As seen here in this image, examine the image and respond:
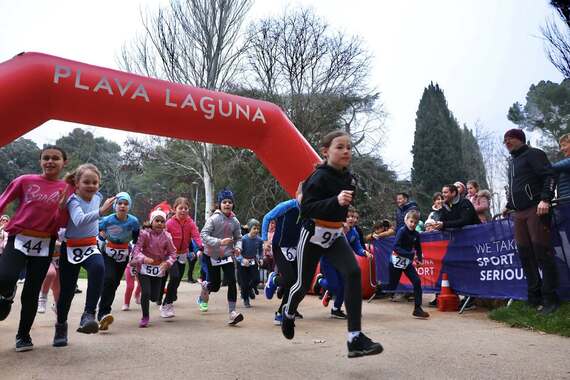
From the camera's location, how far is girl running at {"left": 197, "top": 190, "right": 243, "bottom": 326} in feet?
23.9

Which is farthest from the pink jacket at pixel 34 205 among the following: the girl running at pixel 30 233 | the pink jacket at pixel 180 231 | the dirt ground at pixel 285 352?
the pink jacket at pixel 180 231

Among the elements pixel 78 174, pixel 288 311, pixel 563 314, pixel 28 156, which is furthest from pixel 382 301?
pixel 28 156

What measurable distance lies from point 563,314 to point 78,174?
5786 millimetres

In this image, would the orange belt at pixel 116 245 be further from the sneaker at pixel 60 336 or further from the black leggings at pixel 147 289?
the sneaker at pixel 60 336

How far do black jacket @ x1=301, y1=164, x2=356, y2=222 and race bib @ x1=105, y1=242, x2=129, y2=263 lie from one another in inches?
147

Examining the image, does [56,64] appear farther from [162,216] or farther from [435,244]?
[435,244]

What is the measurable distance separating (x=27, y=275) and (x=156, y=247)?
250cm

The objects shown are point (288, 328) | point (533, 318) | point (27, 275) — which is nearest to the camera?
point (288, 328)

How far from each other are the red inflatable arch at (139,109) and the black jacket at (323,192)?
2602mm

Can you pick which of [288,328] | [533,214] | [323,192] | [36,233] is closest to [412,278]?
[533,214]

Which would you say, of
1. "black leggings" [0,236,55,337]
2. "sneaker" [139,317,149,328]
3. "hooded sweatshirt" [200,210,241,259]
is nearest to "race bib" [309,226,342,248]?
"black leggings" [0,236,55,337]

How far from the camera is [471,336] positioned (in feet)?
18.1

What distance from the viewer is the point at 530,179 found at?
6441 mm

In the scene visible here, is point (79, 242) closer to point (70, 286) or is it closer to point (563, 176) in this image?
point (70, 286)
